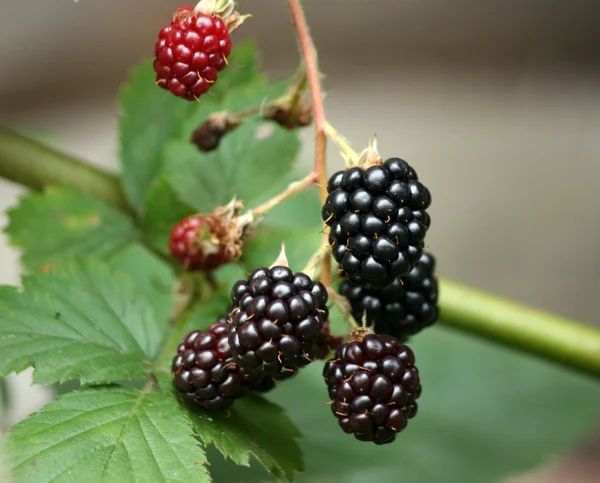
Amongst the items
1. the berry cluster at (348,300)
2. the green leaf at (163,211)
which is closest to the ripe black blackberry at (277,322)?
the berry cluster at (348,300)

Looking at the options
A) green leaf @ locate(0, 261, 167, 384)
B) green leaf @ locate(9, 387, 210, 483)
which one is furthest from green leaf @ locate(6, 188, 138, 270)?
green leaf @ locate(9, 387, 210, 483)

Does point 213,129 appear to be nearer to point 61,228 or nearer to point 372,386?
point 61,228

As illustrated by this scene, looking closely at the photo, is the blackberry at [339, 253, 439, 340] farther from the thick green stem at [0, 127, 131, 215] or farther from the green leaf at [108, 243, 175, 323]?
the thick green stem at [0, 127, 131, 215]

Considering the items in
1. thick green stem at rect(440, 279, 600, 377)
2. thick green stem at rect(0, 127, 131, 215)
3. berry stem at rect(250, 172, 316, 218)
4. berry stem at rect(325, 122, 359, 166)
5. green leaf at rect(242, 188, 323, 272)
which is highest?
berry stem at rect(325, 122, 359, 166)

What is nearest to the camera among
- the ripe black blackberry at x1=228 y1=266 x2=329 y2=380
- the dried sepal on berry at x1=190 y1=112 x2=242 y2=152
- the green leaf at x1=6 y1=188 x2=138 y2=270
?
the ripe black blackberry at x1=228 y1=266 x2=329 y2=380

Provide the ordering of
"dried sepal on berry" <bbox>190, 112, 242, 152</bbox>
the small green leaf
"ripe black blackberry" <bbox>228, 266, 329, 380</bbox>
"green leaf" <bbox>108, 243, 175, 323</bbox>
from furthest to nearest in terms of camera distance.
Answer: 1. "green leaf" <bbox>108, 243, 175, 323</bbox>
2. the small green leaf
3. "dried sepal on berry" <bbox>190, 112, 242, 152</bbox>
4. "ripe black blackberry" <bbox>228, 266, 329, 380</bbox>

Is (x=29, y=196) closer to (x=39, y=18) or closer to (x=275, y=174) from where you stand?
(x=275, y=174)

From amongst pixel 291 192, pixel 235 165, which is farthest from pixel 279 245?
pixel 291 192

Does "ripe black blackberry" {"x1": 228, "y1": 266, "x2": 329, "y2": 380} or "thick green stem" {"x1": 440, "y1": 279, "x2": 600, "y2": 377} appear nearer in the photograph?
"ripe black blackberry" {"x1": 228, "y1": 266, "x2": 329, "y2": 380}
